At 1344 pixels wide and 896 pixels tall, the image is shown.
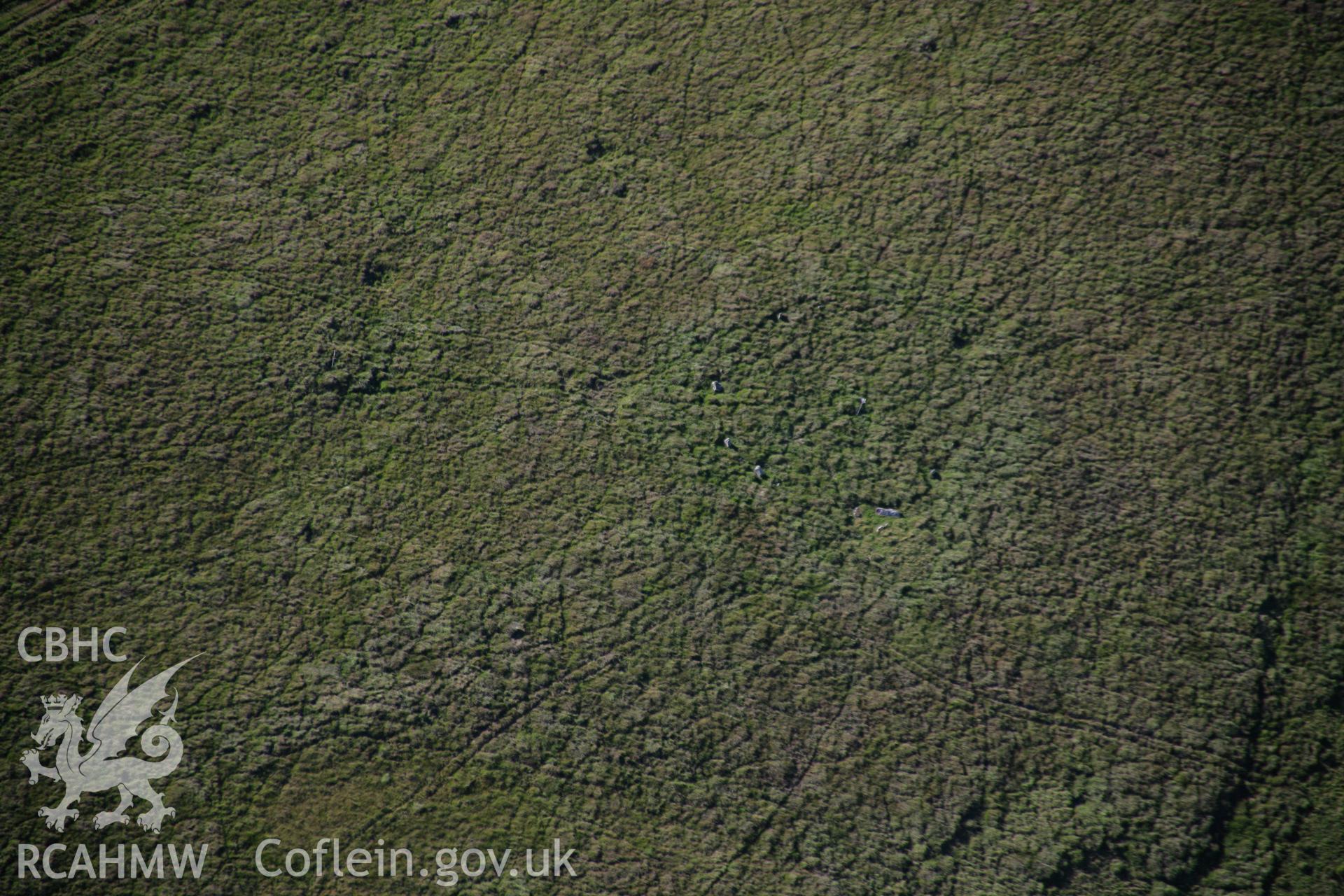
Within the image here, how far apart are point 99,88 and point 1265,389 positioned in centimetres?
610

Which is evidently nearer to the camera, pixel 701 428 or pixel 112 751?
pixel 112 751

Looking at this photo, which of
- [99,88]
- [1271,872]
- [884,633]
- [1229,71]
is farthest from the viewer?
[99,88]

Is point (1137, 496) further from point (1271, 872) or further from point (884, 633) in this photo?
point (1271, 872)

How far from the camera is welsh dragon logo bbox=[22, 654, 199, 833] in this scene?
12.5 feet

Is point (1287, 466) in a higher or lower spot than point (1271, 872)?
higher

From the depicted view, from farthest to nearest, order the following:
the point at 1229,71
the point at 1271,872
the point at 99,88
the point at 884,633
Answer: the point at 99,88 → the point at 1229,71 → the point at 884,633 → the point at 1271,872

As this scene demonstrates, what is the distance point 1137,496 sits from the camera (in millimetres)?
4074

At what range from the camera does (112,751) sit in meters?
3.87

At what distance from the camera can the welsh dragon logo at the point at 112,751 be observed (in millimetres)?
3820

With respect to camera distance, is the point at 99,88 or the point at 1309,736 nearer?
the point at 1309,736

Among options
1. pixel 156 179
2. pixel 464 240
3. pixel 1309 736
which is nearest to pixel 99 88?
pixel 156 179

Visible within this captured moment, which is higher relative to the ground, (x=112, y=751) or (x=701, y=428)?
(x=701, y=428)

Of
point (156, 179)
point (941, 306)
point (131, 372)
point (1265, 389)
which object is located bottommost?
point (1265, 389)

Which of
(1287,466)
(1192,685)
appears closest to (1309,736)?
(1192,685)
